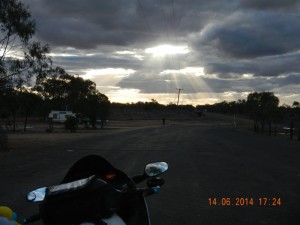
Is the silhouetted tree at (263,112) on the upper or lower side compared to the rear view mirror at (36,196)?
upper

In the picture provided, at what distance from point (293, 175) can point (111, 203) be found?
35.0ft

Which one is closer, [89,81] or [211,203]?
[211,203]

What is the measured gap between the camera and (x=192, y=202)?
27.2 feet

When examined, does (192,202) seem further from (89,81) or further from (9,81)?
(89,81)

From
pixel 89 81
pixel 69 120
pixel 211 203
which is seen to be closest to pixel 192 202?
pixel 211 203
